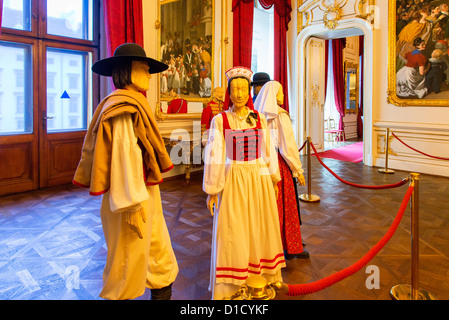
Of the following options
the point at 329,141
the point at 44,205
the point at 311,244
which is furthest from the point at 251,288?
the point at 329,141

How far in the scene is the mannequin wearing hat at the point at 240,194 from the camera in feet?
7.33

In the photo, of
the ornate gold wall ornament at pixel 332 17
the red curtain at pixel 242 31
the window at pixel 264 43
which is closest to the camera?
the red curtain at pixel 242 31

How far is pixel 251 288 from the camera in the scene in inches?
53.4

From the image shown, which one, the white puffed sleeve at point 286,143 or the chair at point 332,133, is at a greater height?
the chair at point 332,133

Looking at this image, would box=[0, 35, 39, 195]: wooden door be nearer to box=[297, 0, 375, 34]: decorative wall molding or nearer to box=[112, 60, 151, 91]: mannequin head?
box=[112, 60, 151, 91]: mannequin head

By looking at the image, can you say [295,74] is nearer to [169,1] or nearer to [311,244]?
[169,1]

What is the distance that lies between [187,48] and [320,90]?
479cm

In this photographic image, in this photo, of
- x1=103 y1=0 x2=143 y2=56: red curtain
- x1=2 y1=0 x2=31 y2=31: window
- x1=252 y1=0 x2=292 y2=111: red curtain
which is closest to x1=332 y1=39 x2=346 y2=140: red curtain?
x1=252 y1=0 x2=292 y2=111: red curtain

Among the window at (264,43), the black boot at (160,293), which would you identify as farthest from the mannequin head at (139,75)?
the window at (264,43)

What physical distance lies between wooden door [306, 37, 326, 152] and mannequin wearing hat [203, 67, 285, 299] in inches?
304

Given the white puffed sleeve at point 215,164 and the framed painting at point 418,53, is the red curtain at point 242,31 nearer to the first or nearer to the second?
the framed painting at point 418,53

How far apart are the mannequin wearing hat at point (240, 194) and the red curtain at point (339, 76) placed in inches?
467

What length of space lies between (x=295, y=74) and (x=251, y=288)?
30.2 feet

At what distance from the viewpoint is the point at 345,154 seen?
9.98 m
